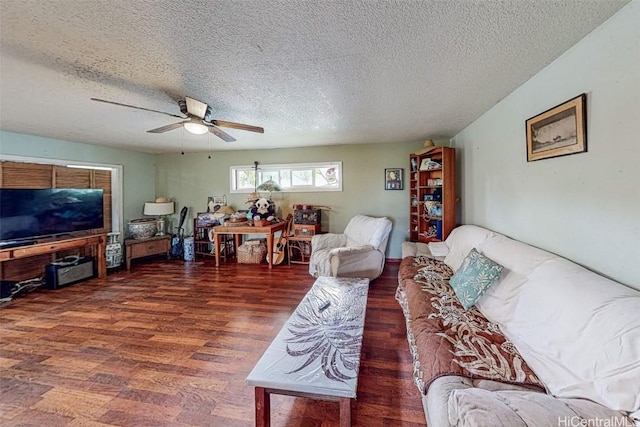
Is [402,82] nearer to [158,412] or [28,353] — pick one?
[158,412]

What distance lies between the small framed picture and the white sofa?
3.02 metres

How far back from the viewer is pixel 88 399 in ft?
5.60

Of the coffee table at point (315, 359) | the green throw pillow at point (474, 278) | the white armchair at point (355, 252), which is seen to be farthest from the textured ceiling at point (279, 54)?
the coffee table at point (315, 359)

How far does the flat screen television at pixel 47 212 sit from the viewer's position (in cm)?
347

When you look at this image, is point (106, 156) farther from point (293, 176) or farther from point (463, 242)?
point (463, 242)

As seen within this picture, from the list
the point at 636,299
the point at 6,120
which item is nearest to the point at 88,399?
the point at 636,299

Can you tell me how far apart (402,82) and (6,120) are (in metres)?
4.46

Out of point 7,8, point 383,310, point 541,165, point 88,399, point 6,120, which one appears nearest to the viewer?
point 7,8

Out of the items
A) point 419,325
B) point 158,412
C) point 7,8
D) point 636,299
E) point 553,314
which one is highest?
point 7,8

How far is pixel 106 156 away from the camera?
4.86 metres

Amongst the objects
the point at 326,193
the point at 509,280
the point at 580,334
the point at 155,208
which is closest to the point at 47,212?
the point at 155,208

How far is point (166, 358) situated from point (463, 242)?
3003 mm

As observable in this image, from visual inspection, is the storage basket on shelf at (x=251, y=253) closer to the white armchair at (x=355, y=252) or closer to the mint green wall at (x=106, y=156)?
the white armchair at (x=355, y=252)

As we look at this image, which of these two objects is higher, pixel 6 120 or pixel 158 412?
pixel 6 120
